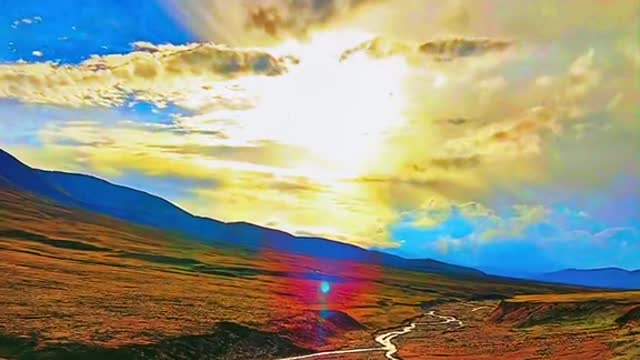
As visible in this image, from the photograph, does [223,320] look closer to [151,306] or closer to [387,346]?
[151,306]

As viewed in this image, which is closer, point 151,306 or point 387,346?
point 387,346

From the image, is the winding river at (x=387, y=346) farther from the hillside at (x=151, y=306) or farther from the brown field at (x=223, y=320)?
the hillside at (x=151, y=306)

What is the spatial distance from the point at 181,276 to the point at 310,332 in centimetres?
7370

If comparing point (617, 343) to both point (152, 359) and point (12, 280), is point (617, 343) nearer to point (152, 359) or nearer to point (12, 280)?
point (152, 359)

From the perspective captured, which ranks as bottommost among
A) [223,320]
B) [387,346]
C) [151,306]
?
[151,306]

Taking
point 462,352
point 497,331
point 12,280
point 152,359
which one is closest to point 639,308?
point 497,331

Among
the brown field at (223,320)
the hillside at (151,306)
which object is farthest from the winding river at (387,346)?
the hillside at (151,306)

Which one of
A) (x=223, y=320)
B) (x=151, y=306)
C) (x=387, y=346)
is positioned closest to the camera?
(x=387, y=346)

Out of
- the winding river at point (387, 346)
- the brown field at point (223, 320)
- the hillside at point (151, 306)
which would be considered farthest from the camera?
the winding river at point (387, 346)

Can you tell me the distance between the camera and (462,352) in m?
→ 79.3

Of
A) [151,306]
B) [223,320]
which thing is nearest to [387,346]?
[223,320]

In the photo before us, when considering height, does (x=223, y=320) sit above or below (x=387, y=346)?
below

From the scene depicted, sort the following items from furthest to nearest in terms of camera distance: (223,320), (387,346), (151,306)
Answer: (151,306) → (223,320) → (387,346)

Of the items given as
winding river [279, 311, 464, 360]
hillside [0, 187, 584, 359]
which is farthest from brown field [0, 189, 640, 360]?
winding river [279, 311, 464, 360]
